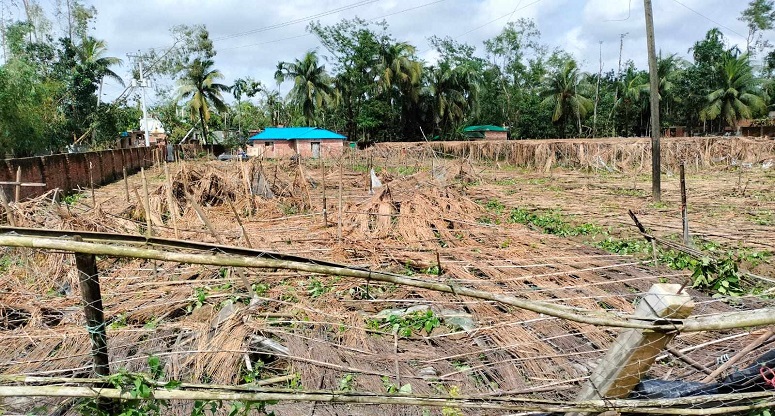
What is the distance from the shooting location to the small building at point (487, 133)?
4019cm

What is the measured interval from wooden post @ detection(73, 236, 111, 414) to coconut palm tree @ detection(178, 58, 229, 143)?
35703mm

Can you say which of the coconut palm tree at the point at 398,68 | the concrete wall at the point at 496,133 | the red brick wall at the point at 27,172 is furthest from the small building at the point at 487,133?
the red brick wall at the point at 27,172

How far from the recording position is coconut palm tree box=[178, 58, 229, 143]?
113 feet

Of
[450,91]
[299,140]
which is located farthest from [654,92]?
[450,91]

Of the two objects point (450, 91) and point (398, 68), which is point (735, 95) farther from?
point (398, 68)

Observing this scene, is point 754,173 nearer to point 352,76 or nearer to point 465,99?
point 465,99

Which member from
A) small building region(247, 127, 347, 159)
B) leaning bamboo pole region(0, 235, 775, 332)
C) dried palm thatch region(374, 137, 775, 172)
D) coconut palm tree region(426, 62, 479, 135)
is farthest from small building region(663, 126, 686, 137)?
leaning bamboo pole region(0, 235, 775, 332)

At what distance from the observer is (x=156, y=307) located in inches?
174

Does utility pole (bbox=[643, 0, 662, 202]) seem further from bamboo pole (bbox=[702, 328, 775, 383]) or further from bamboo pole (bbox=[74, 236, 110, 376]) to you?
bamboo pole (bbox=[74, 236, 110, 376])

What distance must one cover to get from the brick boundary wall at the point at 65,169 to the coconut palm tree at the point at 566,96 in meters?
30.0

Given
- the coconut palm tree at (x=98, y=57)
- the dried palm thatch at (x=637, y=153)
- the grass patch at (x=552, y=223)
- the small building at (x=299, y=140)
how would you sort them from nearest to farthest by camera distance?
the grass patch at (x=552, y=223), the dried palm thatch at (x=637, y=153), the coconut palm tree at (x=98, y=57), the small building at (x=299, y=140)

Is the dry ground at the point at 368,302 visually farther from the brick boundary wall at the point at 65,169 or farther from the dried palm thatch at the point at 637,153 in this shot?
the dried palm thatch at the point at 637,153

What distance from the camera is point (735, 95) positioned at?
107 feet

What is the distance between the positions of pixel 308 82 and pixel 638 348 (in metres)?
38.0
